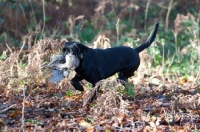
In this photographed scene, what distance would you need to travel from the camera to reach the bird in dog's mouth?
5.41 m

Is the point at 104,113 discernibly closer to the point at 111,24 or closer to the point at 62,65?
the point at 62,65

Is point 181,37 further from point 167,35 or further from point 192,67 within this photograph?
point 192,67

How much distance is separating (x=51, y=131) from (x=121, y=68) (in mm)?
2080

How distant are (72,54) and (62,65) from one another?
0.56 ft

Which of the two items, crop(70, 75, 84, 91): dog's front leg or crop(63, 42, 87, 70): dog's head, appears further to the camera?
crop(70, 75, 84, 91): dog's front leg

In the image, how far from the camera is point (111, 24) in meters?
12.8

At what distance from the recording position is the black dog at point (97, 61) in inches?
218

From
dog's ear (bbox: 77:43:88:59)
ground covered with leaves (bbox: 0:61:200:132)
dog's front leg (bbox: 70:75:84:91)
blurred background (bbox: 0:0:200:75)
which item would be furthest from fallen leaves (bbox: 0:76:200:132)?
blurred background (bbox: 0:0:200:75)

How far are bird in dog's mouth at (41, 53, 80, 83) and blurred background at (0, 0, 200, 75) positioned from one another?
2901 millimetres

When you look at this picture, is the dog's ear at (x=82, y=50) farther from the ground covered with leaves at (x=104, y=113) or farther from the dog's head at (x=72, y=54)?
the ground covered with leaves at (x=104, y=113)

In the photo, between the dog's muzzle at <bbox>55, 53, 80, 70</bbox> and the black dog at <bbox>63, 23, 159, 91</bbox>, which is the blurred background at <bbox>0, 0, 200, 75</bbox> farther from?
the dog's muzzle at <bbox>55, 53, 80, 70</bbox>

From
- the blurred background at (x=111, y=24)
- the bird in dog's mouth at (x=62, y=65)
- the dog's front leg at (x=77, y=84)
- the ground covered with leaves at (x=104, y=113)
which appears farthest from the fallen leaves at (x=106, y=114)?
the blurred background at (x=111, y=24)

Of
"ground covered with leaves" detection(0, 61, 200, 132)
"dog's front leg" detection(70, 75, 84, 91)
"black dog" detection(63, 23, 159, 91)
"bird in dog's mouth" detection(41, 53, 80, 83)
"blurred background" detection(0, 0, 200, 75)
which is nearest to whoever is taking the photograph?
"ground covered with leaves" detection(0, 61, 200, 132)

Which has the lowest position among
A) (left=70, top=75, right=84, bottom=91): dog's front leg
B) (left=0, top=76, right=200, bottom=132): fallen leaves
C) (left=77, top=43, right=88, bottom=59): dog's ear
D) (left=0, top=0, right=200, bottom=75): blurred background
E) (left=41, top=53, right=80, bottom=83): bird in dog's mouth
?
(left=0, top=76, right=200, bottom=132): fallen leaves
